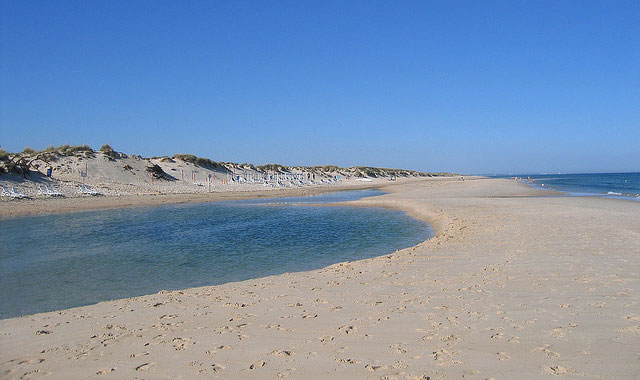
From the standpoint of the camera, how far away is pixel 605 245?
10289 mm

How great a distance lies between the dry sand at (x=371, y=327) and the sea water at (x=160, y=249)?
5.28ft

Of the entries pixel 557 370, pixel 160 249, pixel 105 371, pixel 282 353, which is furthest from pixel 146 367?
pixel 160 249

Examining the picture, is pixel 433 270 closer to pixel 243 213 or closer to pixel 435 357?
pixel 435 357

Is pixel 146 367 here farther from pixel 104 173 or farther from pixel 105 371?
pixel 104 173

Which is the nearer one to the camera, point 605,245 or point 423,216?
point 605,245

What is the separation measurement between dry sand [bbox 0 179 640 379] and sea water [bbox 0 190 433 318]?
161 cm

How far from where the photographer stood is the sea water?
873 cm

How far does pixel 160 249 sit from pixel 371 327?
10.2 metres

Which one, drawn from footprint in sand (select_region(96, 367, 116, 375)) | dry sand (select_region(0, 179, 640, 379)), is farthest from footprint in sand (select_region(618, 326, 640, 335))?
footprint in sand (select_region(96, 367, 116, 375))

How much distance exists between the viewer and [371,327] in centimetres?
518

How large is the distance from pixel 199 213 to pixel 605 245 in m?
21.5

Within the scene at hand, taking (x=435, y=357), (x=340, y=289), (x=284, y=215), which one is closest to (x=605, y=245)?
(x=340, y=289)

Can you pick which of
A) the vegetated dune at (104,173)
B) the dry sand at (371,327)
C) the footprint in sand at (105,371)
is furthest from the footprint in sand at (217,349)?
the vegetated dune at (104,173)

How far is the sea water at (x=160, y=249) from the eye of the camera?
28.6 feet
